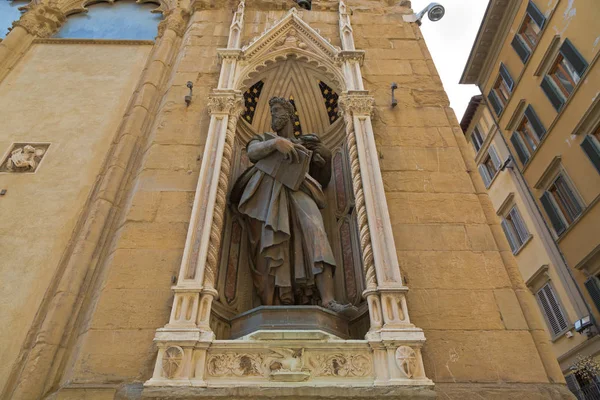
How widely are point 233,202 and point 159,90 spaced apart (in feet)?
9.57

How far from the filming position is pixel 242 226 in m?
5.38

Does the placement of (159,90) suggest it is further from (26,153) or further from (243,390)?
(243,390)

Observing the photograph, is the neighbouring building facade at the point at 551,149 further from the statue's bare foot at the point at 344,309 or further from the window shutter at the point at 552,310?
the statue's bare foot at the point at 344,309

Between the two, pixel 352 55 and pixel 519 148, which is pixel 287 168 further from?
pixel 519 148

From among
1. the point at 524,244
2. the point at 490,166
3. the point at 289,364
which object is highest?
the point at 490,166

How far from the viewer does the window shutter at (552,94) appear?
13.7 metres

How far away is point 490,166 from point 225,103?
678 inches

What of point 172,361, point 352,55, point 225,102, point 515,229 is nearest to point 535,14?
point 515,229

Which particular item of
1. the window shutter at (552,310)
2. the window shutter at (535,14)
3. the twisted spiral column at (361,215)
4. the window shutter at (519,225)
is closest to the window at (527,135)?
the window shutter at (519,225)

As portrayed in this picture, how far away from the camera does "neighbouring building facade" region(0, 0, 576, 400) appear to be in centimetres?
360

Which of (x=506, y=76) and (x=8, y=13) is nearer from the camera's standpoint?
(x=8, y=13)

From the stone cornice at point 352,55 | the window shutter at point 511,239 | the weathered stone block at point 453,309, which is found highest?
the window shutter at point 511,239

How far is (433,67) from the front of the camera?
686 cm

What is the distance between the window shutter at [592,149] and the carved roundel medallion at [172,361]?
12.4 metres
